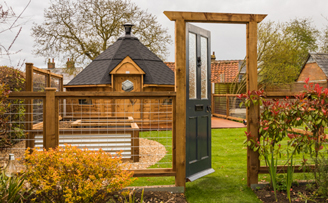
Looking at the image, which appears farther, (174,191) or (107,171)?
(174,191)

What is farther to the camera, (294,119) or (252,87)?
(252,87)

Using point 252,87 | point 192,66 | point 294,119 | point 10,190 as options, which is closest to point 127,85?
point 192,66

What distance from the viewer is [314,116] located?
4145 millimetres

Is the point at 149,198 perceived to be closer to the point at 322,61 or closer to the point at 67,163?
the point at 67,163

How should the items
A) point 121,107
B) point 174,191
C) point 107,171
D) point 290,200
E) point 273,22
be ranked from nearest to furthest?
point 107,171
point 290,200
point 174,191
point 121,107
point 273,22

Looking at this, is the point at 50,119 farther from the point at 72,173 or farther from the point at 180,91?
the point at 180,91

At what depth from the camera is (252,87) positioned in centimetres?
449

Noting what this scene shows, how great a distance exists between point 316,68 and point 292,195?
2616 centimetres

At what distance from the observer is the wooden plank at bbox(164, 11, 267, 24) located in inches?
169

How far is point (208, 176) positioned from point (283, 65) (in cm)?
1724

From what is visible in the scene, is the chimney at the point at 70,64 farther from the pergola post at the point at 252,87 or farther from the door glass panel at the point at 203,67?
the pergola post at the point at 252,87

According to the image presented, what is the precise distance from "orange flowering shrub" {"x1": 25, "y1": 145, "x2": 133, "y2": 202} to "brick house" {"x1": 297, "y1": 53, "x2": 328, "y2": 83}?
23.6 meters

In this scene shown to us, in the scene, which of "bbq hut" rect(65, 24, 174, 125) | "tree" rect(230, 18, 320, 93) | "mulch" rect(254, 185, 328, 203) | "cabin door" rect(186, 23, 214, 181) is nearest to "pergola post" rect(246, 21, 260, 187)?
"mulch" rect(254, 185, 328, 203)

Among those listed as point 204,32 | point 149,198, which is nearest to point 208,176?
point 149,198
